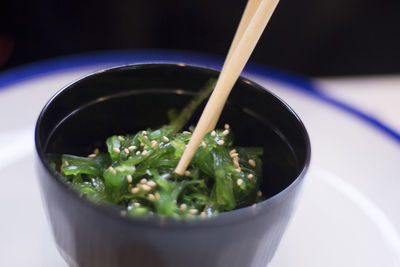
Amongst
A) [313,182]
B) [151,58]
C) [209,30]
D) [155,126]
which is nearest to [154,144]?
[155,126]

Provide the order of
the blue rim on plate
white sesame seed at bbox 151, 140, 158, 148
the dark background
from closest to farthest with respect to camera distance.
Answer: white sesame seed at bbox 151, 140, 158, 148 → the blue rim on plate → the dark background

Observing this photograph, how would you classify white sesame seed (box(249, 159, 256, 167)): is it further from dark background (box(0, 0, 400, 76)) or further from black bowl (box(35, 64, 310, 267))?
dark background (box(0, 0, 400, 76))

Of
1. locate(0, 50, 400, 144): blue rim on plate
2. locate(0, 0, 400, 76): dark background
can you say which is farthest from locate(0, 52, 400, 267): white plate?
locate(0, 0, 400, 76): dark background

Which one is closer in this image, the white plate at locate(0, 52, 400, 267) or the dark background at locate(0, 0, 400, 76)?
the white plate at locate(0, 52, 400, 267)

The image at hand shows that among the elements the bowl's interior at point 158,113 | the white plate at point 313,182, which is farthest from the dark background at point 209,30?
the bowl's interior at point 158,113

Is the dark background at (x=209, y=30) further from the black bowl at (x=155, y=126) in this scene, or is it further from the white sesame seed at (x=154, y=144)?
the white sesame seed at (x=154, y=144)

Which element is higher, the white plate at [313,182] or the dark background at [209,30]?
the dark background at [209,30]

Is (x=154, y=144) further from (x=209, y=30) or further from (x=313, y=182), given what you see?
(x=209, y=30)

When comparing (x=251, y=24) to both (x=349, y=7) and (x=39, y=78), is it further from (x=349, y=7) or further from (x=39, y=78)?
(x=349, y=7)
